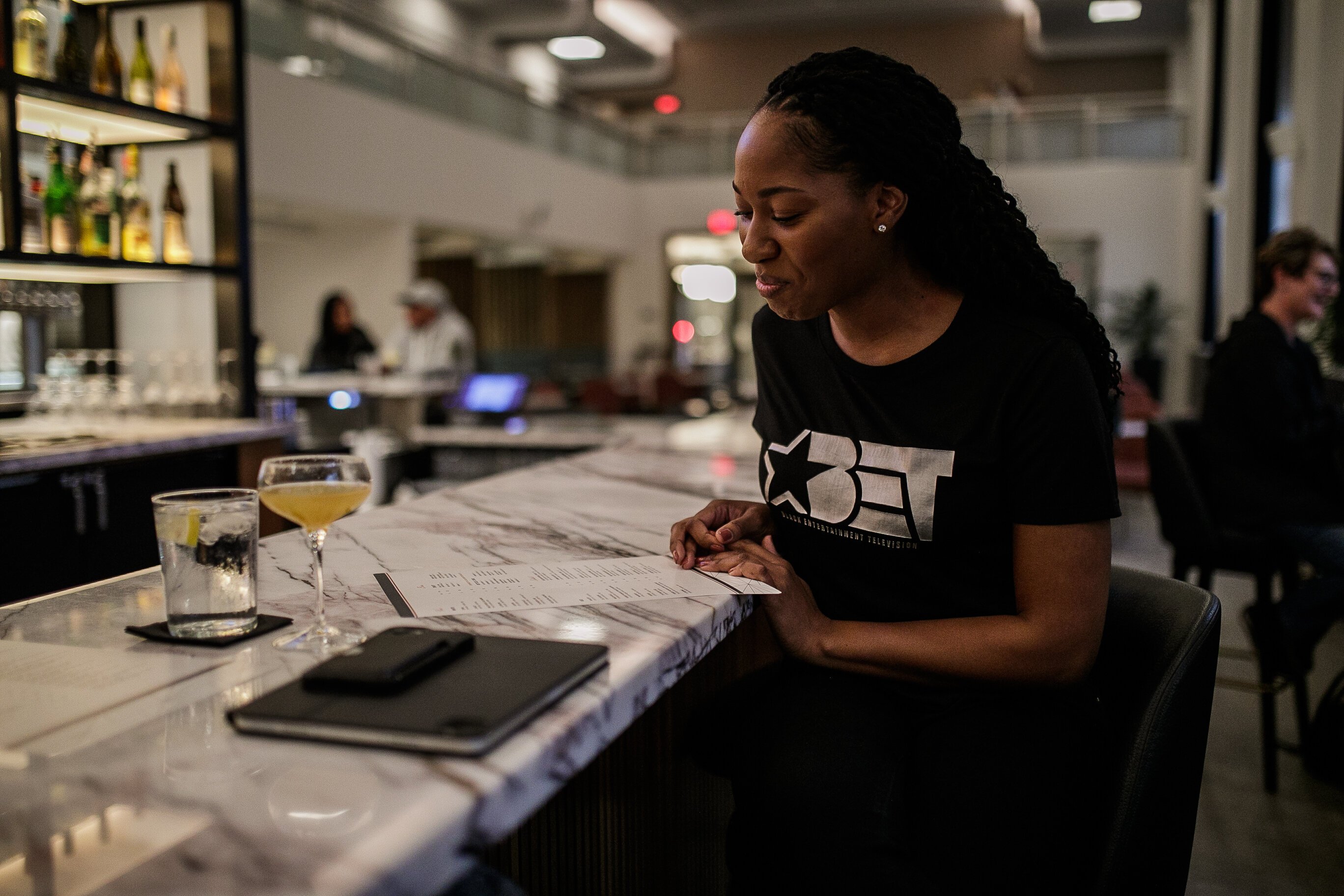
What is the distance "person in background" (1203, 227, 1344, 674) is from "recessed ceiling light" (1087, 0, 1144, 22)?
11.5 metres

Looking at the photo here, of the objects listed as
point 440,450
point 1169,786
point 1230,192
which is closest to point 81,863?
point 1169,786

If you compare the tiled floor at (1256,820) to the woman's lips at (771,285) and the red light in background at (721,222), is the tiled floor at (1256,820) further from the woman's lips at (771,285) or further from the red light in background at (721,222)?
the red light in background at (721,222)

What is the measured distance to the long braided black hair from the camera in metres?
1.24

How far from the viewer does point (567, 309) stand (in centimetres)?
1744

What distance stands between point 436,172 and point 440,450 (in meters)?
6.88

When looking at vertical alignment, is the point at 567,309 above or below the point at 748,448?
above

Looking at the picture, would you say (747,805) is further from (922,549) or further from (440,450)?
(440,450)

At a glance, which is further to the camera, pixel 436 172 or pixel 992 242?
pixel 436 172

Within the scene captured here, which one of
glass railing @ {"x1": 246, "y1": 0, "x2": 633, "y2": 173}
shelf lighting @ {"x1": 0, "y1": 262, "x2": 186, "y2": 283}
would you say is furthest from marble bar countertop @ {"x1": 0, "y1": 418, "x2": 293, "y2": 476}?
glass railing @ {"x1": 246, "y1": 0, "x2": 633, "y2": 173}

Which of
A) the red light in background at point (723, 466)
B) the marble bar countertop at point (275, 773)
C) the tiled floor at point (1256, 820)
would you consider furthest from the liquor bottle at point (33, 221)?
the tiled floor at point (1256, 820)

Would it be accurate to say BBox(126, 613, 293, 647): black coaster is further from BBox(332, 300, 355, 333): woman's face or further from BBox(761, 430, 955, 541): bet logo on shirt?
BBox(332, 300, 355, 333): woman's face

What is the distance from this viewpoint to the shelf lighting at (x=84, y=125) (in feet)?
11.6

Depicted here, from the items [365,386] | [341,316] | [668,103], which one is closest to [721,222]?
[668,103]

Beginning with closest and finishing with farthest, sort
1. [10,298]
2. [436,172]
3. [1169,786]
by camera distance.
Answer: [1169,786]
[10,298]
[436,172]
